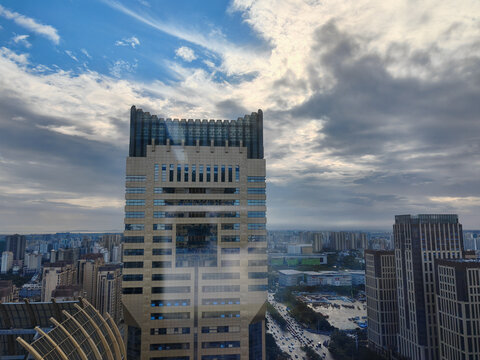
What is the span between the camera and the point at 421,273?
377 inches

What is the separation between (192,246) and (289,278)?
1555 centimetres

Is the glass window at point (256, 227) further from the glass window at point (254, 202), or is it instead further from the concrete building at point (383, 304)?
the concrete building at point (383, 304)

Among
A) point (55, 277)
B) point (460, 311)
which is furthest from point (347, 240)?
point (55, 277)

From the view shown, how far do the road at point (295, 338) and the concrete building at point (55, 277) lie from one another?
8808 millimetres

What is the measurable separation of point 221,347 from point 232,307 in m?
0.79

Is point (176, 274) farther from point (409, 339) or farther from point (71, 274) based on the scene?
point (71, 274)

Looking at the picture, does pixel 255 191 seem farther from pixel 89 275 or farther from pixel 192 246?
pixel 89 275

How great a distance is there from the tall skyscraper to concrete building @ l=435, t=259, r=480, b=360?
4.94 m

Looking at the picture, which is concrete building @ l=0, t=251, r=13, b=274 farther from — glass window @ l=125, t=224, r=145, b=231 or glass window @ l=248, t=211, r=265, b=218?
glass window @ l=248, t=211, r=265, b=218

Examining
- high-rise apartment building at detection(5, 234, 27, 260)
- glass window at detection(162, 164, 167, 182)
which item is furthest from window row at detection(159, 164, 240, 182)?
high-rise apartment building at detection(5, 234, 27, 260)

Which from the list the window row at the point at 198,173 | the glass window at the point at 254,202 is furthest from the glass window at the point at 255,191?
the window row at the point at 198,173

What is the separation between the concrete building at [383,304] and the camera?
11.1m

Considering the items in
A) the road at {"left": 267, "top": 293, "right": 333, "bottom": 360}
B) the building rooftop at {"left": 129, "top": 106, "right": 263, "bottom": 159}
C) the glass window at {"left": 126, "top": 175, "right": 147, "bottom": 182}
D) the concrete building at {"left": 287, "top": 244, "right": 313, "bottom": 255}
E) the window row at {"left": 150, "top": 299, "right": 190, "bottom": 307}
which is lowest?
the road at {"left": 267, "top": 293, "right": 333, "bottom": 360}

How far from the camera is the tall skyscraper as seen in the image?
21.2ft
